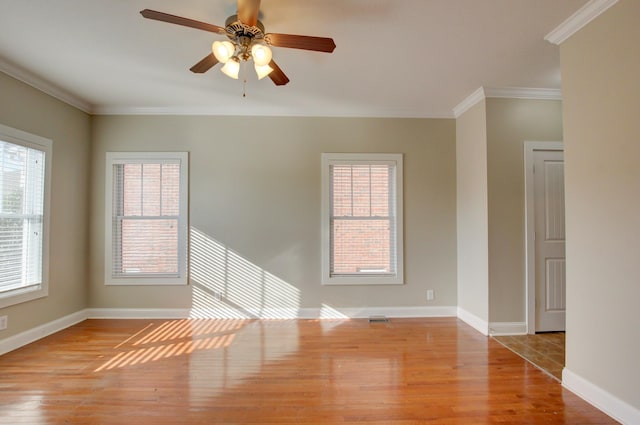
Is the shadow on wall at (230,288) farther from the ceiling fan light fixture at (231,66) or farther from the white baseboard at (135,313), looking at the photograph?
the ceiling fan light fixture at (231,66)

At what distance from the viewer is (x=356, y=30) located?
2.36 m

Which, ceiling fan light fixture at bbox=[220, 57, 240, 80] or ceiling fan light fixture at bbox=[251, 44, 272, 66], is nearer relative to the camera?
ceiling fan light fixture at bbox=[251, 44, 272, 66]

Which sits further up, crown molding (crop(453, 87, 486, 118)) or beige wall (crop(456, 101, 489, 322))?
crown molding (crop(453, 87, 486, 118))

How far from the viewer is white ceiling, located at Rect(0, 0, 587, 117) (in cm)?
214

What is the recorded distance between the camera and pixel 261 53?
196 centimetres

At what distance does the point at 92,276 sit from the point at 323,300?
2.96 m

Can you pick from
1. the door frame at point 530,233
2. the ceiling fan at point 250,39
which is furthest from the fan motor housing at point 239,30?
the door frame at point 530,233

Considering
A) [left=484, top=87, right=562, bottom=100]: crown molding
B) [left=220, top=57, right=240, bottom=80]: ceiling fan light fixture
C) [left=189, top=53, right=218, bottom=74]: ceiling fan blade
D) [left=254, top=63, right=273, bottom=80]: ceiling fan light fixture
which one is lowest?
[left=254, top=63, right=273, bottom=80]: ceiling fan light fixture

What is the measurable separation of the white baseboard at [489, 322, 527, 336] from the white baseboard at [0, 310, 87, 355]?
482cm

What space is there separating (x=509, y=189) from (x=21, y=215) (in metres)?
5.10

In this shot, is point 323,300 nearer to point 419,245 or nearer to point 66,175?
point 419,245

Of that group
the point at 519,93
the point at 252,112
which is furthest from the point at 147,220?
the point at 519,93

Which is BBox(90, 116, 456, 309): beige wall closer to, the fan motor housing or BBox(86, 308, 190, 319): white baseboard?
BBox(86, 308, 190, 319): white baseboard

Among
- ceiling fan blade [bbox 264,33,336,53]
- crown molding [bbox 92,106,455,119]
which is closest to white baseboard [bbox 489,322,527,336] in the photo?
crown molding [bbox 92,106,455,119]
